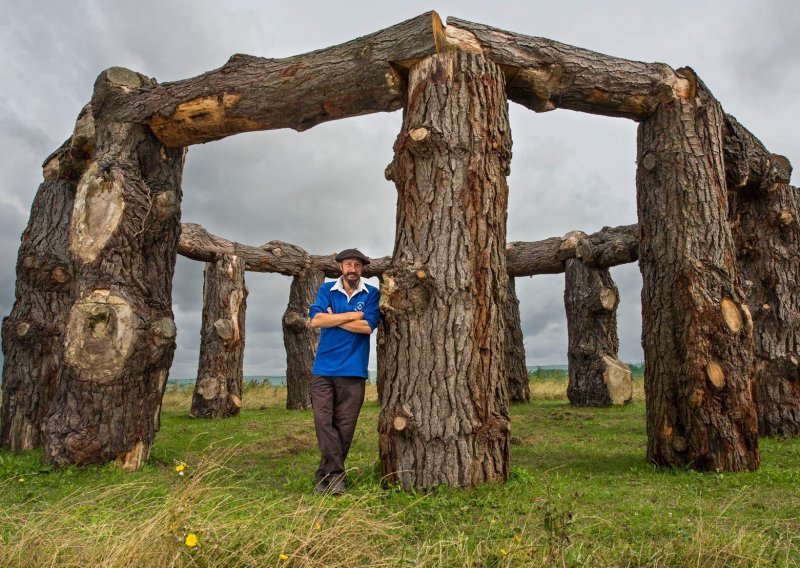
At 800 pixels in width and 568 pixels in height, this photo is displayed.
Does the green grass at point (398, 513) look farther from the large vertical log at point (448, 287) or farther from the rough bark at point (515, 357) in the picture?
the rough bark at point (515, 357)

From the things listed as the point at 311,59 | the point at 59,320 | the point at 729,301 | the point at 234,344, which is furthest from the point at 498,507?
the point at 234,344

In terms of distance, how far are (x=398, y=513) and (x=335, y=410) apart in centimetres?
201

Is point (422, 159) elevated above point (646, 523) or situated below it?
above

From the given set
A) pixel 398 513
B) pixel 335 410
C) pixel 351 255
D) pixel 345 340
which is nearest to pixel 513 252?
pixel 351 255

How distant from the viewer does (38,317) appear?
793cm

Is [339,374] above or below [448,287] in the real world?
below

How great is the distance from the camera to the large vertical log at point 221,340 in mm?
12877

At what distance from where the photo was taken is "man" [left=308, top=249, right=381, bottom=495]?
530 cm

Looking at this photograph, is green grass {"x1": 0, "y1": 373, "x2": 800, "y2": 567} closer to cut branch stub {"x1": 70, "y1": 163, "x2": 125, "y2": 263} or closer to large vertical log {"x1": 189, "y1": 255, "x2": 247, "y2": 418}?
cut branch stub {"x1": 70, "y1": 163, "x2": 125, "y2": 263}

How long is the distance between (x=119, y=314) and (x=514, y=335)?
10.1 metres

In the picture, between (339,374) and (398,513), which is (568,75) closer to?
(339,374)

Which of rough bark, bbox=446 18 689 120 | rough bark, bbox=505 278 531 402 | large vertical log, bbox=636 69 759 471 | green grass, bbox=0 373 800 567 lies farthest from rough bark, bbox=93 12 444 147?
rough bark, bbox=505 278 531 402

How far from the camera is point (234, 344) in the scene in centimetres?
1341

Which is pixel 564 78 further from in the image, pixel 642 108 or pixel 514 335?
pixel 514 335
